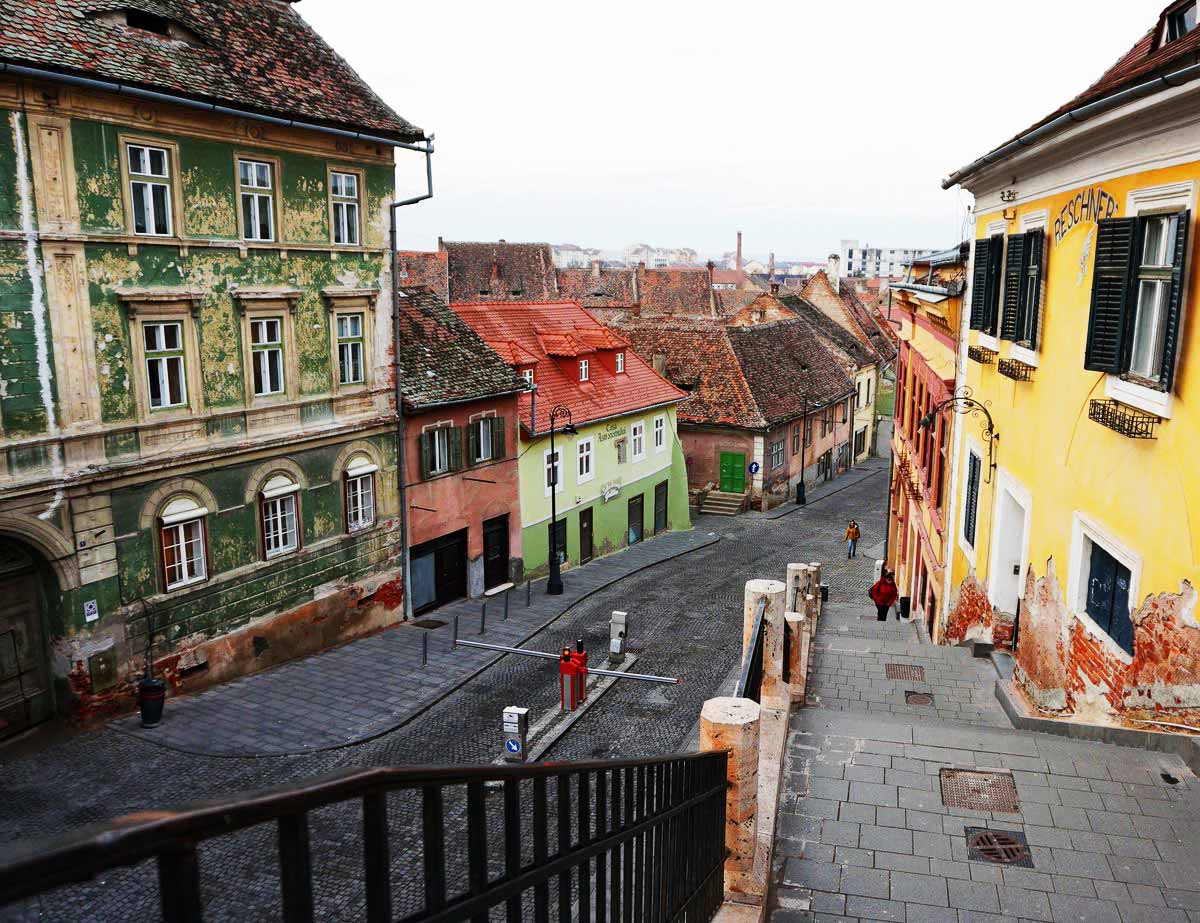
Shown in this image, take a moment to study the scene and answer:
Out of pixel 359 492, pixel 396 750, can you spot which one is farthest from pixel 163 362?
pixel 396 750

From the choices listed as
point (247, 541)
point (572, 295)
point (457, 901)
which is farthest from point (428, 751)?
point (572, 295)

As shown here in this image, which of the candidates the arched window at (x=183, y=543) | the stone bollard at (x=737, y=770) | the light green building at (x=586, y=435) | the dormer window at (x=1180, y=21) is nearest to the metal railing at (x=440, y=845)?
the stone bollard at (x=737, y=770)

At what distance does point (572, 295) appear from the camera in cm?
7300

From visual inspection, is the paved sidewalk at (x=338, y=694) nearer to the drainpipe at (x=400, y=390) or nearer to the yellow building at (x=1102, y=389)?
the drainpipe at (x=400, y=390)

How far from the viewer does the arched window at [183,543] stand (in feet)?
54.2

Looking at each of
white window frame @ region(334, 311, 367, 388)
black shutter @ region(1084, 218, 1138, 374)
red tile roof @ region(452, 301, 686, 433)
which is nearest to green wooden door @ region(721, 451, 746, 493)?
red tile roof @ region(452, 301, 686, 433)

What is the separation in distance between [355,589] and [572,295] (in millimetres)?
54547

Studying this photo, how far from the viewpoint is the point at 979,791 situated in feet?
28.2

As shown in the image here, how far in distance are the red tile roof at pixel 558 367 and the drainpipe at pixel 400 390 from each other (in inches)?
211

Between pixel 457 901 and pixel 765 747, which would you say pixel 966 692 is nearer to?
pixel 765 747

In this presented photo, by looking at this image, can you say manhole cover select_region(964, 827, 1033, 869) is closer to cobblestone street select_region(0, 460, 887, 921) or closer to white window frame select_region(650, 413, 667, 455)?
cobblestone street select_region(0, 460, 887, 921)

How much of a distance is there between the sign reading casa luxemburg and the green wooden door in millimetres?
29362

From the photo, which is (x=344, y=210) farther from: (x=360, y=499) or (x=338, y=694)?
(x=338, y=694)

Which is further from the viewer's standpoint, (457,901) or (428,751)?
(428,751)
